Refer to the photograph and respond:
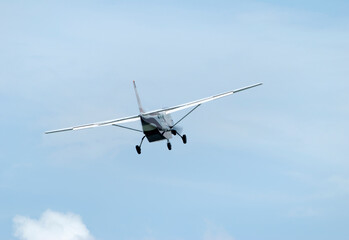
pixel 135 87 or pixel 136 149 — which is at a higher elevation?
pixel 135 87

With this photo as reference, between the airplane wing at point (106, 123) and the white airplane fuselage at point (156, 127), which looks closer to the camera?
the white airplane fuselage at point (156, 127)

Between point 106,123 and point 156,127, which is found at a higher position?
point 106,123

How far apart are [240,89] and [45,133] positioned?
23.9 metres

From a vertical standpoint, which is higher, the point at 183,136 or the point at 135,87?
the point at 135,87

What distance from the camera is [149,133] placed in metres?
94.1

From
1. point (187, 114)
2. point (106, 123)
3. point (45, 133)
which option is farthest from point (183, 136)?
point (45, 133)

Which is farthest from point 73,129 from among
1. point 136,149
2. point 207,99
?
point 207,99

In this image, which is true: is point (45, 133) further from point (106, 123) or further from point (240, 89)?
point (240, 89)

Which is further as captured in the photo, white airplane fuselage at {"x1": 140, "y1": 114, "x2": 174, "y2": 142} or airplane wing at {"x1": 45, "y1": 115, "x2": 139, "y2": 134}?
airplane wing at {"x1": 45, "y1": 115, "x2": 139, "y2": 134}

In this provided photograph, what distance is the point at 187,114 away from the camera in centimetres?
9994

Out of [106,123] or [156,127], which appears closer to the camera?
[156,127]

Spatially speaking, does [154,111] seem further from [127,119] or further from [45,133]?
[45,133]

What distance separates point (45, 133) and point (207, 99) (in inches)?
783

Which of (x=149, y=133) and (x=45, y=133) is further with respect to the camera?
(x=45, y=133)
